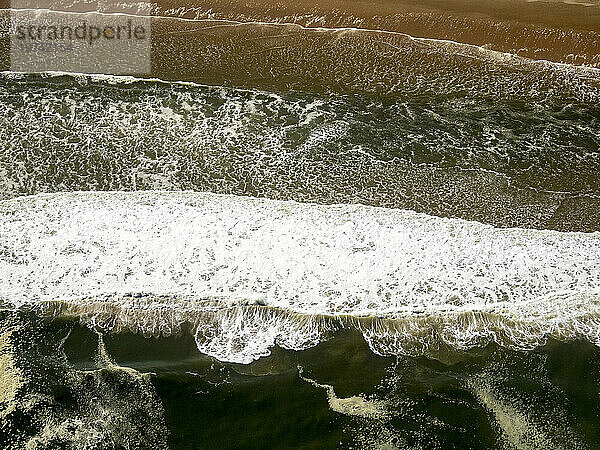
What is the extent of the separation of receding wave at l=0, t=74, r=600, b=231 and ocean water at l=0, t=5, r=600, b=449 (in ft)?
0.09

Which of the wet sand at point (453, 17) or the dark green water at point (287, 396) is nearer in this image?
the dark green water at point (287, 396)

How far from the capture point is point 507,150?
19.9ft

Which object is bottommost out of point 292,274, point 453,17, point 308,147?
point 292,274

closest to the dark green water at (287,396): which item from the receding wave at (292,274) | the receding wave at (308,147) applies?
the receding wave at (292,274)

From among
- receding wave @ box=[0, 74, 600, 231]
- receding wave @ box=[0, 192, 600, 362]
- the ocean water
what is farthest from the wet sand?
receding wave @ box=[0, 192, 600, 362]

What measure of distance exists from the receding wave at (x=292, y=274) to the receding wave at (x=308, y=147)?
1.19 feet

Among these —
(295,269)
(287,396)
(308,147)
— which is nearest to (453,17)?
(308,147)

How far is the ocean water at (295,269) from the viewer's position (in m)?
3.63

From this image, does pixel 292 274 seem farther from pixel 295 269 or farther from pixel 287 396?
pixel 287 396

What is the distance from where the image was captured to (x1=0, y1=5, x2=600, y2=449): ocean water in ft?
11.9

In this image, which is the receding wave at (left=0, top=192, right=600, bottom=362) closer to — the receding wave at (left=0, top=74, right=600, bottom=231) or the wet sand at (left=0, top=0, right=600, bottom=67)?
the receding wave at (left=0, top=74, right=600, bottom=231)

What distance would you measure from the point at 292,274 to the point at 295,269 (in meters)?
0.06

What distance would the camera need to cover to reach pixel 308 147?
5965 mm

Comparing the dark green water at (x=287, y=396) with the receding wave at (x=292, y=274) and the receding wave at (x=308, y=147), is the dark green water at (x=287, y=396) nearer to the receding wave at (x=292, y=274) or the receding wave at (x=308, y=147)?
the receding wave at (x=292, y=274)
